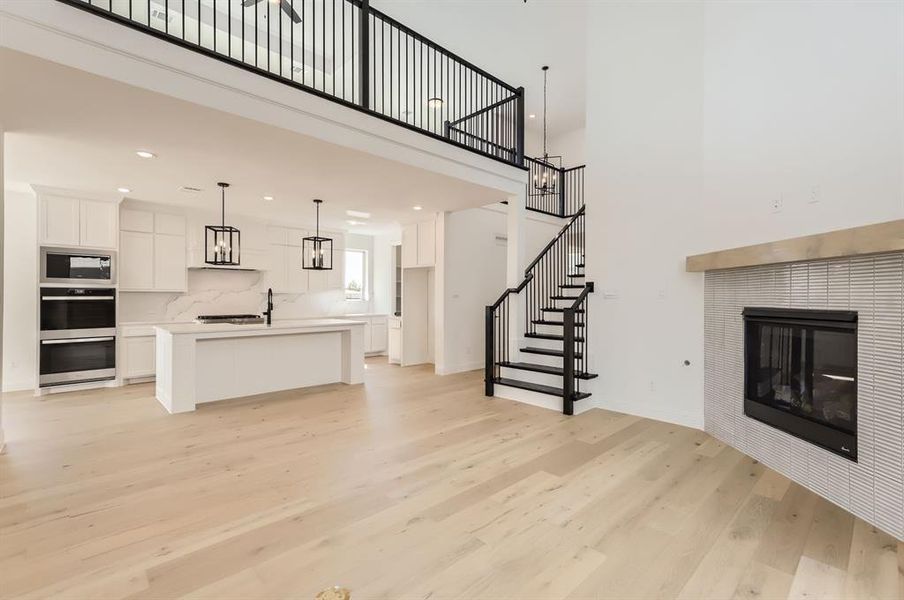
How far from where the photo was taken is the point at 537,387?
191 inches

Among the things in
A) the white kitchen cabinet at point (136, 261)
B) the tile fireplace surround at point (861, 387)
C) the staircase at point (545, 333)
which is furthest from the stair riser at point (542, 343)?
the white kitchen cabinet at point (136, 261)

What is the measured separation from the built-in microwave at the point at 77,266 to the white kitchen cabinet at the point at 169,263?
634mm

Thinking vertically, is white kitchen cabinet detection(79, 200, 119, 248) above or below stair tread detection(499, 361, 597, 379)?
above

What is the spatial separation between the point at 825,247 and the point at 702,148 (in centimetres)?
193

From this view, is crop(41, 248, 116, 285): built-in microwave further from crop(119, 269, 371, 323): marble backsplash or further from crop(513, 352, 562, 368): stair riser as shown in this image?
crop(513, 352, 562, 368): stair riser

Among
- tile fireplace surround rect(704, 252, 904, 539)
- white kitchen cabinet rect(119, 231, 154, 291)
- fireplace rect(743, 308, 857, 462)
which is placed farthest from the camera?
white kitchen cabinet rect(119, 231, 154, 291)

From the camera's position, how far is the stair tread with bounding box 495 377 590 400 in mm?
4545

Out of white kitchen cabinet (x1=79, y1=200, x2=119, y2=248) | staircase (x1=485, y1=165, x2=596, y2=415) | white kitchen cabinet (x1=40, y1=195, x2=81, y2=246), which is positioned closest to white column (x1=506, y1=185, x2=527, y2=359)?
staircase (x1=485, y1=165, x2=596, y2=415)

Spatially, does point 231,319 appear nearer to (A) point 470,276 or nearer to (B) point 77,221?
(B) point 77,221

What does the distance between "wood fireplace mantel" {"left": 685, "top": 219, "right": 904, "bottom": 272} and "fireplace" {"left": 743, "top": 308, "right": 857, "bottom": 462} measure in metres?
0.41

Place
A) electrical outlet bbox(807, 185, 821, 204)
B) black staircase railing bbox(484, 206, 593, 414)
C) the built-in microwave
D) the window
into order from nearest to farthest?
electrical outlet bbox(807, 185, 821, 204) → black staircase railing bbox(484, 206, 593, 414) → the built-in microwave → the window

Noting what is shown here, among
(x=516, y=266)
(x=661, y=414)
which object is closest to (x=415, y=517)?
(x=661, y=414)

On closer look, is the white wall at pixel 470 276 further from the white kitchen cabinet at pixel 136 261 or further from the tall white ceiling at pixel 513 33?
the white kitchen cabinet at pixel 136 261

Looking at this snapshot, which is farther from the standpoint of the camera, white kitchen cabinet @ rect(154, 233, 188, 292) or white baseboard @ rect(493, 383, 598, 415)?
white kitchen cabinet @ rect(154, 233, 188, 292)
